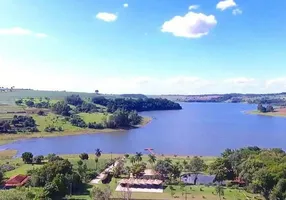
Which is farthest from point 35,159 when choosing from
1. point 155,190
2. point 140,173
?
point 155,190

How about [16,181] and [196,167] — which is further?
[196,167]

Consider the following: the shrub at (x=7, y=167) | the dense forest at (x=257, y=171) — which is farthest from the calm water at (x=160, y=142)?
the dense forest at (x=257, y=171)

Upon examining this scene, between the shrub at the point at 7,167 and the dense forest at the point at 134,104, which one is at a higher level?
the dense forest at the point at 134,104

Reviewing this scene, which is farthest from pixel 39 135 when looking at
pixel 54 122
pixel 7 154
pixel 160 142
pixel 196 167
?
pixel 196 167

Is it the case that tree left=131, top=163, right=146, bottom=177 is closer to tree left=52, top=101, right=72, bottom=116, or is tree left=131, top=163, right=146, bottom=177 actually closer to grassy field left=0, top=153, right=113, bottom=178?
grassy field left=0, top=153, right=113, bottom=178

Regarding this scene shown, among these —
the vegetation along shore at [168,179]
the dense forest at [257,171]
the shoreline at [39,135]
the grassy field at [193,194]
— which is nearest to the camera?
the vegetation along shore at [168,179]

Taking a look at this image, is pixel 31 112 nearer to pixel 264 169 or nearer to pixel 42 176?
pixel 42 176

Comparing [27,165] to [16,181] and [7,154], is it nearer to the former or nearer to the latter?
[16,181]

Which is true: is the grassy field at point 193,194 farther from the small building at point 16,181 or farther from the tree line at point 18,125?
the tree line at point 18,125
